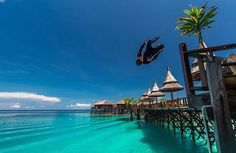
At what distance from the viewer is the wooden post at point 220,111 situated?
9.78 ft

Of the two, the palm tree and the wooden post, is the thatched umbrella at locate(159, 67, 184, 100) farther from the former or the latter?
the wooden post

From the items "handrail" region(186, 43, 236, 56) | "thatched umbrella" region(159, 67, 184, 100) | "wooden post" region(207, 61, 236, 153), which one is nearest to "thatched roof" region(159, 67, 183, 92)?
"thatched umbrella" region(159, 67, 184, 100)

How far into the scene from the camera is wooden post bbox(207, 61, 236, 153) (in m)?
2.98

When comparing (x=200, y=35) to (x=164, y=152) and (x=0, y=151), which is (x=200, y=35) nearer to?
(x=164, y=152)

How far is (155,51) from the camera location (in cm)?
714

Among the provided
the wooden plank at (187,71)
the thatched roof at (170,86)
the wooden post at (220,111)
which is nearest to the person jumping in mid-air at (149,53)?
the wooden plank at (187,71)

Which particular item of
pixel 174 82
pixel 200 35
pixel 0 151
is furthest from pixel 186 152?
pixel 0 151

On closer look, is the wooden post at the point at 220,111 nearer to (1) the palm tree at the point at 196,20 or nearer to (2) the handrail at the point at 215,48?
(2) the handrail at the point at 215,48

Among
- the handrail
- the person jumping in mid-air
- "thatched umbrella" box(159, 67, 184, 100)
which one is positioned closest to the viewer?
the handrail

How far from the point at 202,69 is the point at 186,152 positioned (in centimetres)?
965

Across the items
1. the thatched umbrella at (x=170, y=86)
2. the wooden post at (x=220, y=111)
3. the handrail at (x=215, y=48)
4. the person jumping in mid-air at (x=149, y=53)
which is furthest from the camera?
the thatched umbrella at (x=170, y=86)

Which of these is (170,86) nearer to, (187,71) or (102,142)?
(102,142)

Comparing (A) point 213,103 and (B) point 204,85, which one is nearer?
(A) point 213,103

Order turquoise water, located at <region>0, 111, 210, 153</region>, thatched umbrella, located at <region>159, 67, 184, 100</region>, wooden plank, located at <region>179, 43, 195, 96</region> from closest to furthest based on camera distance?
wooden plank, located at <region>179, 43, 195, 96</region> → turquoise water, located at <region>0, 111, 210, 153</region> → thatched umbrella, located at <region>159, 67, 184, 100</region>
